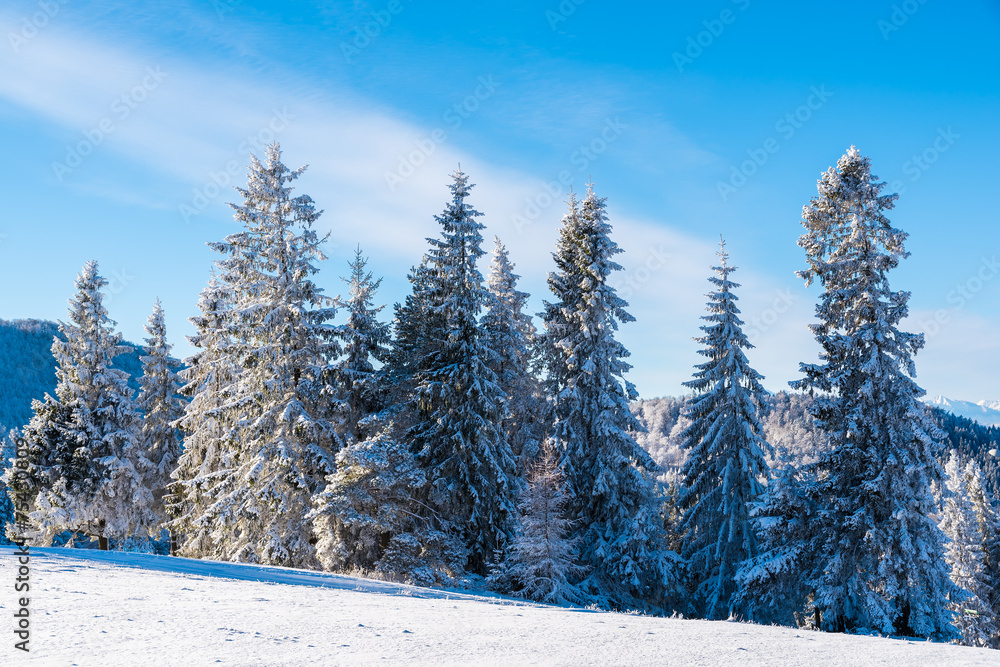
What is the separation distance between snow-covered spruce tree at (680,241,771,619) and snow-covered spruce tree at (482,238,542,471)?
24.5ft

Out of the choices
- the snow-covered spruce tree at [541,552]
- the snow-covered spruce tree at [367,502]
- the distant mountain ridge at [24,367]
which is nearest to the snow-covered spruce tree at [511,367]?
the snow-covered spruce tree at [541,552]

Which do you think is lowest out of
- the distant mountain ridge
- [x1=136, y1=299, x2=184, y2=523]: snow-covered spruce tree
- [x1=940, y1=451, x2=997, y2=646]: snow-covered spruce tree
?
[x1=940, y1=451, x2=997, y2=646]: snow-covered spruce tree

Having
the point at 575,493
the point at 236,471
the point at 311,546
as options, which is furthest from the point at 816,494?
the point at 236,471

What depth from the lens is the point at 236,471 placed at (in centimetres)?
2305

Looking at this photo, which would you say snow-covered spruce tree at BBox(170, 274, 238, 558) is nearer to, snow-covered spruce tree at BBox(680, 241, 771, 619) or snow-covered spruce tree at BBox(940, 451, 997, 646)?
snow-covered spruce tree at BBox(680, 241, 771, 619)

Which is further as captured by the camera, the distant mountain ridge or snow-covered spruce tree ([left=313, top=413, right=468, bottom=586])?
the distant mountain ridge

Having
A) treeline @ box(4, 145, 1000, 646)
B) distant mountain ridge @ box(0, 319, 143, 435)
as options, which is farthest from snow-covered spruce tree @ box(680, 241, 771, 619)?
distant mountain ridge @ box(0, 319, 143, 435)

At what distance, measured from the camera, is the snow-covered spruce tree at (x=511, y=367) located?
Result: 28328mm

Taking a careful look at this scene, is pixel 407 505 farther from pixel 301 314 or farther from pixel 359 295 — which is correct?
pixel 359 295

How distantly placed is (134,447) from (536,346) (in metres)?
21.4

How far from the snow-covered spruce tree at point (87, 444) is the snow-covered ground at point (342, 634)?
2314cm

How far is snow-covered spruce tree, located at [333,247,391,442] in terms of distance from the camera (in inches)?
1032

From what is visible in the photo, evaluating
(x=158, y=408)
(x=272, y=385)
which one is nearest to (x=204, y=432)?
(x=272, y=385)

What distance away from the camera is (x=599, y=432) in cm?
2623
